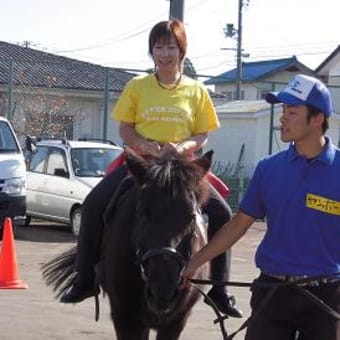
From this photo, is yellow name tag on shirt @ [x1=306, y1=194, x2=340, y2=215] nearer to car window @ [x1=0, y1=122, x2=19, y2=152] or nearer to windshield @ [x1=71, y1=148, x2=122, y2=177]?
car window @ [x1=0, y1=122, x2=19, y2=152]

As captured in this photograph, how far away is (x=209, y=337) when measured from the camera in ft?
27.5

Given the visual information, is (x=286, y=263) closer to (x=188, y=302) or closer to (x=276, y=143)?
(x=188, y=302)

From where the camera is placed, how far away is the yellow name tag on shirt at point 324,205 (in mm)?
4512

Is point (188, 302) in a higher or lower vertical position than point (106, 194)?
lower

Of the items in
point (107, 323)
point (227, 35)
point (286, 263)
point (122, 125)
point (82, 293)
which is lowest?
point (107, 323)

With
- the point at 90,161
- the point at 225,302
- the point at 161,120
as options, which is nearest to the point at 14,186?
the point at 90,161

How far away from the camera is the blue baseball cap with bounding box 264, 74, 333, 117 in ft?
14.9

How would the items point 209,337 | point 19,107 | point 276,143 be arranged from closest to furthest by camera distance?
point 209,337, point 276,143, point 19,107

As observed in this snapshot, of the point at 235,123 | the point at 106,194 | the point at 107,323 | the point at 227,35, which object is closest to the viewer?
the point at 106,194

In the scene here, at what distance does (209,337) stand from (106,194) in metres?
2.71

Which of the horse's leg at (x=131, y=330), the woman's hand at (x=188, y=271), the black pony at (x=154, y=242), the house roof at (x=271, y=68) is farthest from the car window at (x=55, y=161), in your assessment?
the house roof at (x=271, y=68)

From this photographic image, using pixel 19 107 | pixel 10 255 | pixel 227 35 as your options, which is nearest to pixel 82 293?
pixel 10 255

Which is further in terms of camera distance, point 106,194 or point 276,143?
point 276,143

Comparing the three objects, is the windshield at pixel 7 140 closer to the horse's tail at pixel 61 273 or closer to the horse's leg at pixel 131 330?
the horse's tail at pixel 61 273
